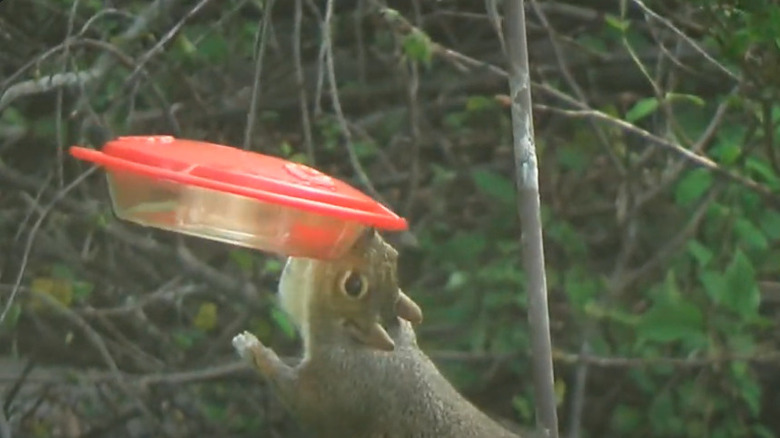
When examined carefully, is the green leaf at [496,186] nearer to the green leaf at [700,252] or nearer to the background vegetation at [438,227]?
the background vegetation at [438,227]

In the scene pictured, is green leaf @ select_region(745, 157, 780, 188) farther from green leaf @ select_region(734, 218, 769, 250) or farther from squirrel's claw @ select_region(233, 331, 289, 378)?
squirrel's claw @ select_region(233, 331, 289, 378)

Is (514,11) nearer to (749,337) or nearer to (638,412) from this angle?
(749,337)

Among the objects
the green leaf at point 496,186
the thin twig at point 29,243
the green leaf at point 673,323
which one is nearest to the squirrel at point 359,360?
the thin twig at point 29,243

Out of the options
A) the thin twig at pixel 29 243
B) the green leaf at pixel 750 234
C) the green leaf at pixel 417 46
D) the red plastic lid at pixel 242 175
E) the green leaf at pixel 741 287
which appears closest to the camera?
the red plastic lid at pixel 242 175

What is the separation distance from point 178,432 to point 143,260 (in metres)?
0.32

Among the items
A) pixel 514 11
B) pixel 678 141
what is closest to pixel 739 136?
pixel 678 141

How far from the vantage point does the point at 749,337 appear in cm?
251

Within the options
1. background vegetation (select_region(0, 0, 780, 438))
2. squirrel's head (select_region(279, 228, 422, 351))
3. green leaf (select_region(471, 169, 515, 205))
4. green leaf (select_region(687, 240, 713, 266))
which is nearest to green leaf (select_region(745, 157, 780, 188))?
background vegetation (select_region(0, 0, 780, 438))

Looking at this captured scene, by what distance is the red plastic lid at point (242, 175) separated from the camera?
3.66 ft

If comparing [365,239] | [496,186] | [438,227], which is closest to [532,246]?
[365,239]

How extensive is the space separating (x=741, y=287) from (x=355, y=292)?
0.98 metres

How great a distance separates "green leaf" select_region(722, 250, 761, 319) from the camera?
7.40ft

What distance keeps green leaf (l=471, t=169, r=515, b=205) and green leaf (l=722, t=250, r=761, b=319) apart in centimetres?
48

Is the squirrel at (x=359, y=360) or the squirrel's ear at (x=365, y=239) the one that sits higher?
the squirrel's ear at (x=365, y=239)
